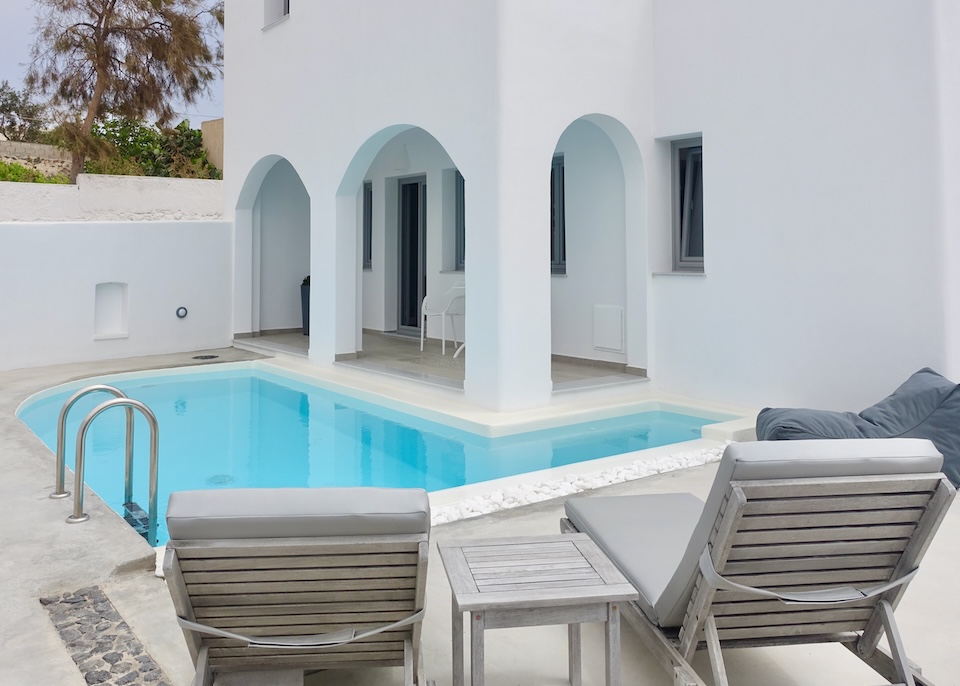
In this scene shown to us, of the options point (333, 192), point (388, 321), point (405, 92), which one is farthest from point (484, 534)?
point (388, 321)

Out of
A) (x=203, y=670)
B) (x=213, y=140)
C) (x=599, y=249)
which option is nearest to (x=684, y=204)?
(x=599, y=249)

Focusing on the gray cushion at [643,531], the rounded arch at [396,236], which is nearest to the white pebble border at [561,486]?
the gray cushion at [643,531]

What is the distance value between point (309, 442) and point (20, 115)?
2183 cm

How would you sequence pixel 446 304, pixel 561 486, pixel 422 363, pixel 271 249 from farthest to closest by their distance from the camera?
1. pixel 271 249
2. pixel 446 304
3. pixel 422 363
4. pixel 561 486

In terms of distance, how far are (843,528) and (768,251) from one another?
5509 millimetres

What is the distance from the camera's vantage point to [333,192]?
974 cm

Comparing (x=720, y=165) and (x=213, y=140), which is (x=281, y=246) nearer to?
(x=213, y=140)

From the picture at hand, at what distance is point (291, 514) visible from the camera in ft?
6.23

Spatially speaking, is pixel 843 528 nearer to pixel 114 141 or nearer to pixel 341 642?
pixel 341 642

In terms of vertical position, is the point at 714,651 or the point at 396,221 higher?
the point at 396,221

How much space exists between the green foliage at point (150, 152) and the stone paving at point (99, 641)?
1587cm

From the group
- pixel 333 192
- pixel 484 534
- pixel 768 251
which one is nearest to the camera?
pixel 484 534

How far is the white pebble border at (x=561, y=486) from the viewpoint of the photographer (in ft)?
14.3

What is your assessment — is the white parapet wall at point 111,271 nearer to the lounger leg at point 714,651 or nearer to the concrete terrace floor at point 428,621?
the concrete terrace floor at point 428,621
